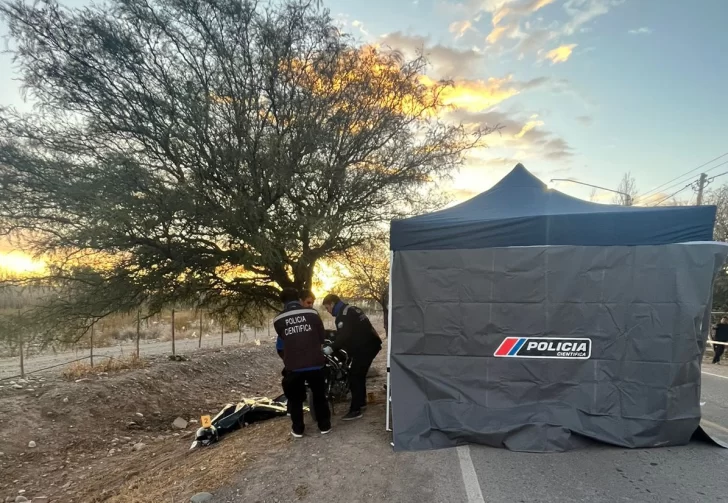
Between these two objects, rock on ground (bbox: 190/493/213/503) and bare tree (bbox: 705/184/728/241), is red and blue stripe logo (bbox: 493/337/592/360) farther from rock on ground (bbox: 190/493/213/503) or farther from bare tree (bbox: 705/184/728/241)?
bare tree (bbox: 705/184/728/241)

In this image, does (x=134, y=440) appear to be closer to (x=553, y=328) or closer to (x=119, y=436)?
(x=119, y=436)

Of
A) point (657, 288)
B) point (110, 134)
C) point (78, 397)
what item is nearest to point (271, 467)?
point (657, 288)

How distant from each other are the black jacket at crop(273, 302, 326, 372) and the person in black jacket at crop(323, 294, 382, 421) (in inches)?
27.1

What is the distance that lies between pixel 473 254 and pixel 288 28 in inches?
207

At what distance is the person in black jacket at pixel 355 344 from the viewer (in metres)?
6.25

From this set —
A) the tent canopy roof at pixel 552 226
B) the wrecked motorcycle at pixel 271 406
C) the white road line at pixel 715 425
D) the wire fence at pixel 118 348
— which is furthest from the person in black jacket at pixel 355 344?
the white road line at pixel 715 425

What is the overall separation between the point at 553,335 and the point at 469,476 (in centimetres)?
191

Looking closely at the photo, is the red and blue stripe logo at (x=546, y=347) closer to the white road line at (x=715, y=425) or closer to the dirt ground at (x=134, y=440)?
the dirt ground at (x=134, y=440)

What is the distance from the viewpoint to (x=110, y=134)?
7.05 metres

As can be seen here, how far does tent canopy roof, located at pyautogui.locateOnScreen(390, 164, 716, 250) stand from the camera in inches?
198

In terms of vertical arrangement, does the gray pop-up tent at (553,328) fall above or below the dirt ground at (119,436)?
above

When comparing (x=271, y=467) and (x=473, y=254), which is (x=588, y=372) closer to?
(x=473, y=254)

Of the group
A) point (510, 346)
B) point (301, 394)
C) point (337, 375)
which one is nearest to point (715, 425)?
point (510, 346)

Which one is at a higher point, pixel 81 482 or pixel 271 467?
pixel 271 467
